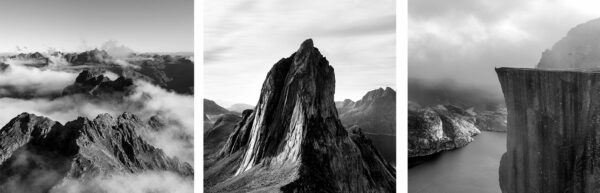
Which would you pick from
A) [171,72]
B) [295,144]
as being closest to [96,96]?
[171,72]

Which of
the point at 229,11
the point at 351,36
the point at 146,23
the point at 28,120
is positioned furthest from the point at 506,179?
the point at 28,120

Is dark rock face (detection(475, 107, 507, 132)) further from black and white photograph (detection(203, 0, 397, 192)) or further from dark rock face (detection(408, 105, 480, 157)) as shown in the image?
black and white photograph (detection(203, 0, 397, 192))

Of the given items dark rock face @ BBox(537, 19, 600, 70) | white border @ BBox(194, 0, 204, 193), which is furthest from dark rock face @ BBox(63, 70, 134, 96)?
dark rock face @ BBox(537, 19, 600, 70)

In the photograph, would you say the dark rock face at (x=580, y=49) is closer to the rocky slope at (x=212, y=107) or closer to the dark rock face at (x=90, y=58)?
the rocky slope at (x=212, y=107)

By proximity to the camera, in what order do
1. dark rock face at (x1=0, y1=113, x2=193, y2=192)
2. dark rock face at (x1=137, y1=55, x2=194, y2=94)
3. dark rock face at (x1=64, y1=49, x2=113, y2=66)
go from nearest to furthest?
dark rock face at (x1=0, y1=113, x2=193, y2=192) < dark rock face at (x1=64, y1=49, x2=113, y2=66) < dark rock face at (x1=137, y1=55, x2=194, y2=94)

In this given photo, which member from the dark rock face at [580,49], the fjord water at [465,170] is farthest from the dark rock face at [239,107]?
the dark rock face at [580,49]
